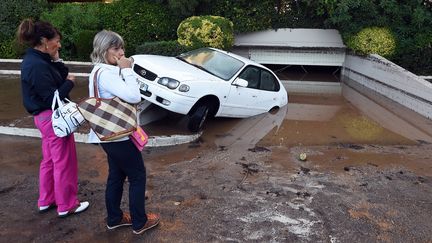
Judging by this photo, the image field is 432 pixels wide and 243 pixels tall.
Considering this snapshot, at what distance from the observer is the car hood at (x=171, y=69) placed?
7000 millimetres

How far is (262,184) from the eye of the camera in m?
5.25

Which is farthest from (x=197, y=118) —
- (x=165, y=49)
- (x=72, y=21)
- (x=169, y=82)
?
(x=72, y=21)

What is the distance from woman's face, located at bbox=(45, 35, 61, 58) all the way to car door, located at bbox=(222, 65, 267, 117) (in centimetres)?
428

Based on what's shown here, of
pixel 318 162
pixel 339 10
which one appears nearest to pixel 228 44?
pixel 339 10

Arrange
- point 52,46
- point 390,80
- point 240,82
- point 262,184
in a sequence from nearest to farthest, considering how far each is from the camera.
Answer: point 52,46, point 262,184, point 240,82, point 390,80

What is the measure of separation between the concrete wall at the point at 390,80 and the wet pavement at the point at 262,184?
1.28m

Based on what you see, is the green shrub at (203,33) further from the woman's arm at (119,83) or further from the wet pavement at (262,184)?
the woman's arm at (119,83)

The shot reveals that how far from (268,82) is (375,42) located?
554 cm

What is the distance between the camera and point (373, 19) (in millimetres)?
13047

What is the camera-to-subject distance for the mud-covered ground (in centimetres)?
396

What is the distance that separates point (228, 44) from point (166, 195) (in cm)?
889

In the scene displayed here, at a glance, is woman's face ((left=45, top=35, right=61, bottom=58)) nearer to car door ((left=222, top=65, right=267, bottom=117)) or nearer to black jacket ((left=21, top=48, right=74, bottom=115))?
black jacket ((left=21, top=48, right=74, bottom=115))

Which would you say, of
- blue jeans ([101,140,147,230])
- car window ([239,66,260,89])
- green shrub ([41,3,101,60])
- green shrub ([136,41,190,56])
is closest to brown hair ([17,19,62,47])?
blue jeans ([101,140,147,230])

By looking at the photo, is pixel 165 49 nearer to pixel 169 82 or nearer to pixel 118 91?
pixel 169 82
